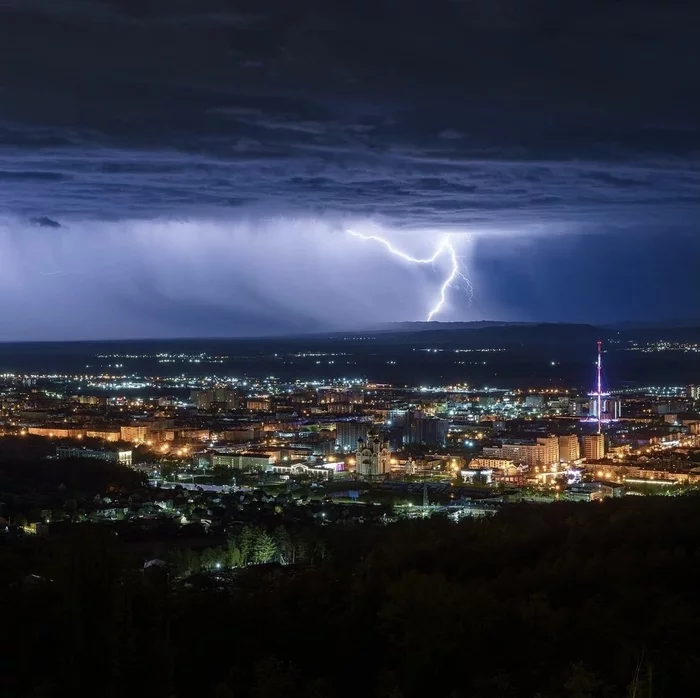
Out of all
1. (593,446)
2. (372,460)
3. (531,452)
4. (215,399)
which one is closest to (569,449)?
(593,446)

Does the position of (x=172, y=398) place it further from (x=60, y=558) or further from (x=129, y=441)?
(x=60, y=558)

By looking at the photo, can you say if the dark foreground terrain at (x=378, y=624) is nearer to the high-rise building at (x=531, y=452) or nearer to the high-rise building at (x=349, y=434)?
the high-rise building at (x=531, y=452)

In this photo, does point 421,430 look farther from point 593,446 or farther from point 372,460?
point 372,460

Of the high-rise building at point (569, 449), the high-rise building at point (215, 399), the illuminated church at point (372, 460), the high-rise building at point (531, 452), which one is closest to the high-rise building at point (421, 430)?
the high-rise building at point (531, 452)

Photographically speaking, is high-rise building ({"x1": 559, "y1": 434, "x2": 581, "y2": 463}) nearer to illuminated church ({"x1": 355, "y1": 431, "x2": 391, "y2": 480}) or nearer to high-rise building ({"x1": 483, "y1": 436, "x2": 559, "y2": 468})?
high-rise building ({"x1": 483, "y1": 436, "x2": 559, "y2": 468})

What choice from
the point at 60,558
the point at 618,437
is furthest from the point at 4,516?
the point at 618,437
